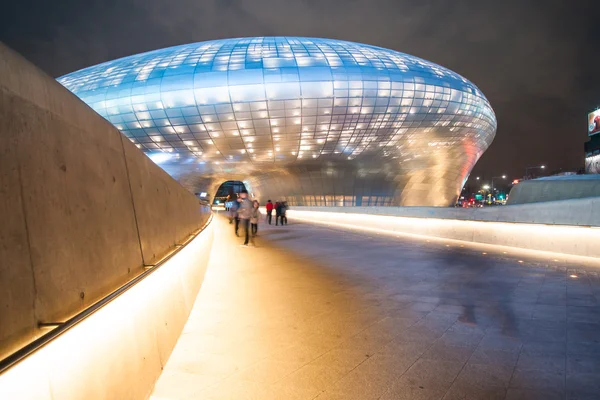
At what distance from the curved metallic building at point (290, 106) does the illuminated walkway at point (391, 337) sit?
1211 inches

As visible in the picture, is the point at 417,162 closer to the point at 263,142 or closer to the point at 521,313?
the point at 263,142

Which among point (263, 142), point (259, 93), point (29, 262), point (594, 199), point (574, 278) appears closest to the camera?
point (29, 262)

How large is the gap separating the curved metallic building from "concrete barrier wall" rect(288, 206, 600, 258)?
1827 centimetres

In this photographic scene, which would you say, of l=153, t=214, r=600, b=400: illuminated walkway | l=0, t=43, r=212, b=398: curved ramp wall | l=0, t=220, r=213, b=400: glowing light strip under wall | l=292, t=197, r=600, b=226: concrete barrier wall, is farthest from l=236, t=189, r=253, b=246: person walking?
l=0, t=43, r=212, b=398: curved ramp wall

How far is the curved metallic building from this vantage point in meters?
35.9

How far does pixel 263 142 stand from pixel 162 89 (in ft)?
35.9

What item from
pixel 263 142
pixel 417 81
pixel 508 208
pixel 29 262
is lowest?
pixel 508 208

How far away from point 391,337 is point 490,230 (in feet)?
31.6

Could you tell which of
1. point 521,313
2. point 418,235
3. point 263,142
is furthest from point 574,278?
point 263,142

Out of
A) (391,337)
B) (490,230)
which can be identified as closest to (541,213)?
(490,230)

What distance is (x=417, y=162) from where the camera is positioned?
46.4 metres

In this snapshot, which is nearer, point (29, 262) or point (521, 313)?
point (29, 262)

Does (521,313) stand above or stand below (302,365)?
below

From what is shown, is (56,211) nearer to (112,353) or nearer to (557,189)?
(112,353)
